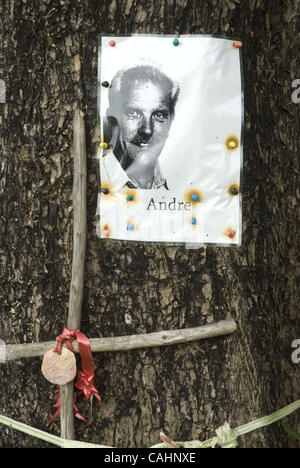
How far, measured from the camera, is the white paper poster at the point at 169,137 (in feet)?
5.81

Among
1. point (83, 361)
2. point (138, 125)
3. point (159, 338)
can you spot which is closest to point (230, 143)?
point (138, 125)

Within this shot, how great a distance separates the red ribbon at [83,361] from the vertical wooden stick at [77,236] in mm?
27

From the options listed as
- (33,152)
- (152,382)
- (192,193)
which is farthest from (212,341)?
(33,152)

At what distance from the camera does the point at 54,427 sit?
187 centimetres

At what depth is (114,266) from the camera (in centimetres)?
181

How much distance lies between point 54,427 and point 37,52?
4.14ft

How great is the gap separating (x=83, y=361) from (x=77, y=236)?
413 mm

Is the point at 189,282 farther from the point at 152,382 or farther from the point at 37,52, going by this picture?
the point at 37,52

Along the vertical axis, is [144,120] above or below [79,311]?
above

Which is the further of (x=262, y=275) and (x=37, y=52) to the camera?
(x=262, y=275)

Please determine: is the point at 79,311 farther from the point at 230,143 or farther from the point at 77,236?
the point at 230,143

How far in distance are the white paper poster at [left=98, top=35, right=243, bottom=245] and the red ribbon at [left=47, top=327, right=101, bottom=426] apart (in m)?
0.35
